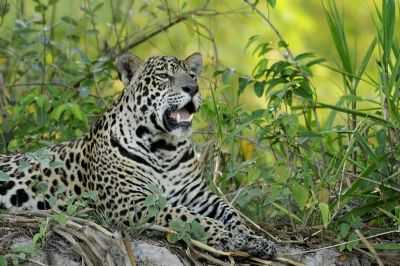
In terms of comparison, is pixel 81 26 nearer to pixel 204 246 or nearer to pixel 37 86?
pixel 37 86

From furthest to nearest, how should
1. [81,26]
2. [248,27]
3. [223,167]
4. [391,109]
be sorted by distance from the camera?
[248,27] < [81,26] < [223,167] < [391,109]

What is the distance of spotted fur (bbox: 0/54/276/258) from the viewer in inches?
336

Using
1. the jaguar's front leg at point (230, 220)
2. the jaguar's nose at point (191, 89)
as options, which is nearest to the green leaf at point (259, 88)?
the jaguar's nose at point (191, 89)

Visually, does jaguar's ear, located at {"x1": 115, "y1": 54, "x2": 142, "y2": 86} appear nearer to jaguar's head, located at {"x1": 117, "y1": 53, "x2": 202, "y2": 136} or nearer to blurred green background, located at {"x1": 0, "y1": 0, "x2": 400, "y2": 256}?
jaguar's head, located at {"x1": 117, "y1": 53, "x2": 202, "y2": 136}

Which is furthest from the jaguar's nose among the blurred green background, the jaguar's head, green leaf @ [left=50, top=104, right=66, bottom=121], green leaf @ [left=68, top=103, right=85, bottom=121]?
green leaf @ [left=50, top=104, right=66, bottom=121]

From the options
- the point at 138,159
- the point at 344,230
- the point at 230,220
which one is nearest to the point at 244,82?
the point at 138,159

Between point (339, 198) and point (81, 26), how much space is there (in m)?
4.32

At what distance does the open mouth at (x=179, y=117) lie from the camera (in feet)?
28.0

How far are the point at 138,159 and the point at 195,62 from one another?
0.92 meters

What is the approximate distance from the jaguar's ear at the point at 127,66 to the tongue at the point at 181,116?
0.66m

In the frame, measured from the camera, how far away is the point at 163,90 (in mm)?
8711

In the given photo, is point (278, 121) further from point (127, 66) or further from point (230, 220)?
point (127, 66)

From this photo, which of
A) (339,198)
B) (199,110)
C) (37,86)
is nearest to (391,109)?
(339,198)

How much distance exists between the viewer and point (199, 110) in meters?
8.97
